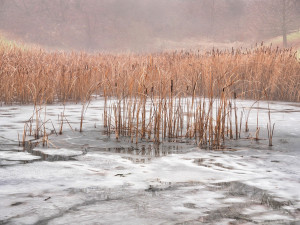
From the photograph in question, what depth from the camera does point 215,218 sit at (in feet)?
7.63

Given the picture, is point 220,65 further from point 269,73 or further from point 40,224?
point 40,224

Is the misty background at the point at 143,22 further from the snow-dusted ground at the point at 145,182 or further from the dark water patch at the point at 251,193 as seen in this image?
the dark water patch at the point at 251,193

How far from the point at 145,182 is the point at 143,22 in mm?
39813

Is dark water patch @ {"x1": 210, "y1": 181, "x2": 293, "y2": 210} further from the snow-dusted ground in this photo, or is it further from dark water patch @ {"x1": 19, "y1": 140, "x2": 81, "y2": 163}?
dark water patch @ {"x1": 19, "y1": 140, "x2": 81, "y2": 163}

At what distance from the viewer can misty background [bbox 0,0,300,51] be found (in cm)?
3453

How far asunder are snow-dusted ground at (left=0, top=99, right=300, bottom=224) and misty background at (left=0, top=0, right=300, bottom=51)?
93.7 feet

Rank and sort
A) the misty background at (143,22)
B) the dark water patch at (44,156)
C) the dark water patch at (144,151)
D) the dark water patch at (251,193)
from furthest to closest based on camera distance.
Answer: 1. the misty background at (143,22)
2. the dark water patch at (144,151)
3. the dark water patch at (44,156)
4. the dark water patch at (251,193)

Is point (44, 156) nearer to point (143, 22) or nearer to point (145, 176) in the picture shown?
point (145, 176)

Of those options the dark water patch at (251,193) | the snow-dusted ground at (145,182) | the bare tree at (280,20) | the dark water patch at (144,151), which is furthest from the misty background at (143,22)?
the dark water patch at (251,193)

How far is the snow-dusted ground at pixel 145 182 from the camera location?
2365mm

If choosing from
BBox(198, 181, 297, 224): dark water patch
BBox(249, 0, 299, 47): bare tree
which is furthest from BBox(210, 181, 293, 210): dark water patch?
BBox(249, 0, 299, 47): bare tree

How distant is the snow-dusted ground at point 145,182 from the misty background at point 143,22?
28.5 m

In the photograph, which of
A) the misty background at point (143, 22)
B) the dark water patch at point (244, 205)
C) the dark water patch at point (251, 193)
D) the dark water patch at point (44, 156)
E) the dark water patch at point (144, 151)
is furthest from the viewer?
the misty background at point (143, 22)

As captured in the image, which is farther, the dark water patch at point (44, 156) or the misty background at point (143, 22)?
the misty background at point (143, 22)
